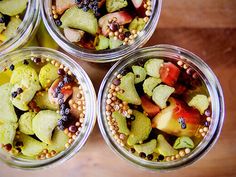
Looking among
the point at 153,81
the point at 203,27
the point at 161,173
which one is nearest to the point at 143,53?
the point at 153,81

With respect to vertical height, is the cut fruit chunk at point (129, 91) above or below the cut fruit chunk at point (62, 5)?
below

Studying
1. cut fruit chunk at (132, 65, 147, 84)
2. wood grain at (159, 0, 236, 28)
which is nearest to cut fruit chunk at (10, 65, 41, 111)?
cut fruit chunk at (132, 65, 147, 84)

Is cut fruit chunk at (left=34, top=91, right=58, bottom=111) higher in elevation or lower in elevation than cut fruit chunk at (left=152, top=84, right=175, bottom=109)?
lower

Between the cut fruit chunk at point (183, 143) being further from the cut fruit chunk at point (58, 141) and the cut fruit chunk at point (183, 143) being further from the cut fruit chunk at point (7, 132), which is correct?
the cut fruit chunk at point (7, 132)

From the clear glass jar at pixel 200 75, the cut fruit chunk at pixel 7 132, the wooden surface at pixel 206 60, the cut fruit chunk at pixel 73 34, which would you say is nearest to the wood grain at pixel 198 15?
the wooden surface at pixel 206 60

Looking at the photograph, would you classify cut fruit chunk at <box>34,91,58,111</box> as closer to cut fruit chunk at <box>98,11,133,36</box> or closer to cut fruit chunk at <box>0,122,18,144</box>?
cut fruit chunk at <box>0,122,18,144</box>

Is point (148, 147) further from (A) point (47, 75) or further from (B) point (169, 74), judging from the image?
(A) point (47, 75)
